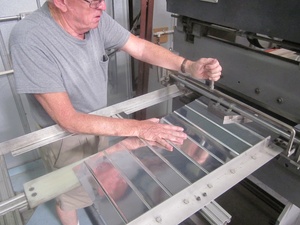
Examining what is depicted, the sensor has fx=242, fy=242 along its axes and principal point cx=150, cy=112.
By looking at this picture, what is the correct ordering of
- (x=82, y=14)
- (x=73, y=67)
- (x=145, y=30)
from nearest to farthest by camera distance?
(x=82, y=14) → (x=73, y=67) → (x=145, y=30)

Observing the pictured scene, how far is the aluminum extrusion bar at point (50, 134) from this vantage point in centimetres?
89

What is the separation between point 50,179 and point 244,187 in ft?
4.23

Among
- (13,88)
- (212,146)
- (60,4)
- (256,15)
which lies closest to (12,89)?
(13,88)

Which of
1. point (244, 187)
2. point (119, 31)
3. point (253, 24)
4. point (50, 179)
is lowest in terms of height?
point (244, 187)

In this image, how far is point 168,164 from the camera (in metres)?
0.82

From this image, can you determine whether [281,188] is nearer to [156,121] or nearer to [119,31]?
[156,121]

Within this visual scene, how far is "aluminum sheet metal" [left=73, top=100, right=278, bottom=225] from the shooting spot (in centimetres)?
69

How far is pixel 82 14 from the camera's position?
91 centimetres

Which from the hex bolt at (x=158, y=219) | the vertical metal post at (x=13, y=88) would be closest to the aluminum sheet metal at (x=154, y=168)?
the hex bolt at (x=158, y=219)

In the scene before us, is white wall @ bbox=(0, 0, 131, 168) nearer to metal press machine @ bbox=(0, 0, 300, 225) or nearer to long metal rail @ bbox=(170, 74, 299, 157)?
metal press machine @ bbox=(0, 0, 300, 225)

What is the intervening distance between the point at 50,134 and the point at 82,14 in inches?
18.9

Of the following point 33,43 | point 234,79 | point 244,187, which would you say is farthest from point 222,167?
point 244,187

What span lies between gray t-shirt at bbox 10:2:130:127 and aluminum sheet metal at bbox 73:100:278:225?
0.34 metres

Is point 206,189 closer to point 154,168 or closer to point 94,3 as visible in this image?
point 154,168
